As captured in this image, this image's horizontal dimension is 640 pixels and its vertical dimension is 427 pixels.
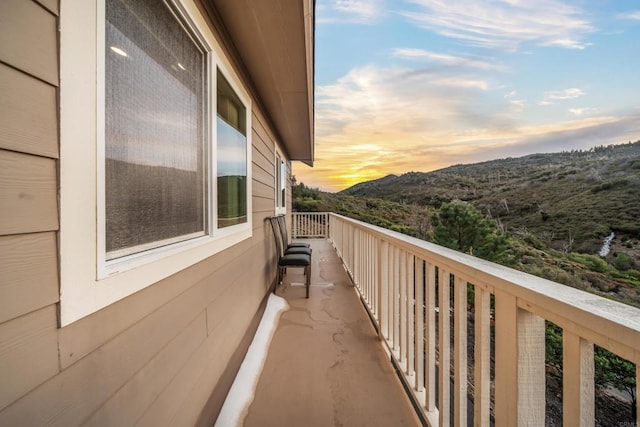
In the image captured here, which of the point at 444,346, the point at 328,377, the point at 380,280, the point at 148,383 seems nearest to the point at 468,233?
the point at 380,280

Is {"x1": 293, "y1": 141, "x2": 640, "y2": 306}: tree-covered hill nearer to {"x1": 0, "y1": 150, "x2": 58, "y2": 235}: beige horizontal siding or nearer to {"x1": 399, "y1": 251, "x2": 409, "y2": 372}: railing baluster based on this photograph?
{"x1": 399, "y1": 251, "x2": 409, "y2": 372}: railing baluster

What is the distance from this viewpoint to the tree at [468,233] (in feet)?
26.7

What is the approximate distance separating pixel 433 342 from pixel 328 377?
885 mm

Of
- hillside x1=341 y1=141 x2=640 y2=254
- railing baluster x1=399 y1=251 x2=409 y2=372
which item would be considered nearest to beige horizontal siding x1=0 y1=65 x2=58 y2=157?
railing baluster x1=399 y1=251 x2=409 y2=372

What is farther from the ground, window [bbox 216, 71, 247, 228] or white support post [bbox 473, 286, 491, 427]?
window [bbox 216, 71, 247, 228]

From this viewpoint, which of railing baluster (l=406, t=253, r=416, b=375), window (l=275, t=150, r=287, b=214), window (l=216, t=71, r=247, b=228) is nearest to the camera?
railing baluster (l=406, t=253, r=416, b=375)

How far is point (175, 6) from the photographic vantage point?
52.3 inches

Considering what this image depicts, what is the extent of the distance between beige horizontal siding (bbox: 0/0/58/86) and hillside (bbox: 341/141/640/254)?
14.9m

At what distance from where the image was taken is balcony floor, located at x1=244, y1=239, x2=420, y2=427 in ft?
5.44

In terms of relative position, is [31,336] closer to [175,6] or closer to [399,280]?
[175,6]

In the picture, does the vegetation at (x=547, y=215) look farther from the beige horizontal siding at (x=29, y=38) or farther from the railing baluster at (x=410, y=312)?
the beige horizontal siding at (x=29, y=38)

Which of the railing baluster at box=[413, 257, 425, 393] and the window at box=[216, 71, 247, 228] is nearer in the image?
the railing baluster at box=[413, 257, 425, 393]

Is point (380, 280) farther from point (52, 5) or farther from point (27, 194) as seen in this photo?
point (52, 5)

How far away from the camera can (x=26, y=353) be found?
604 mm
